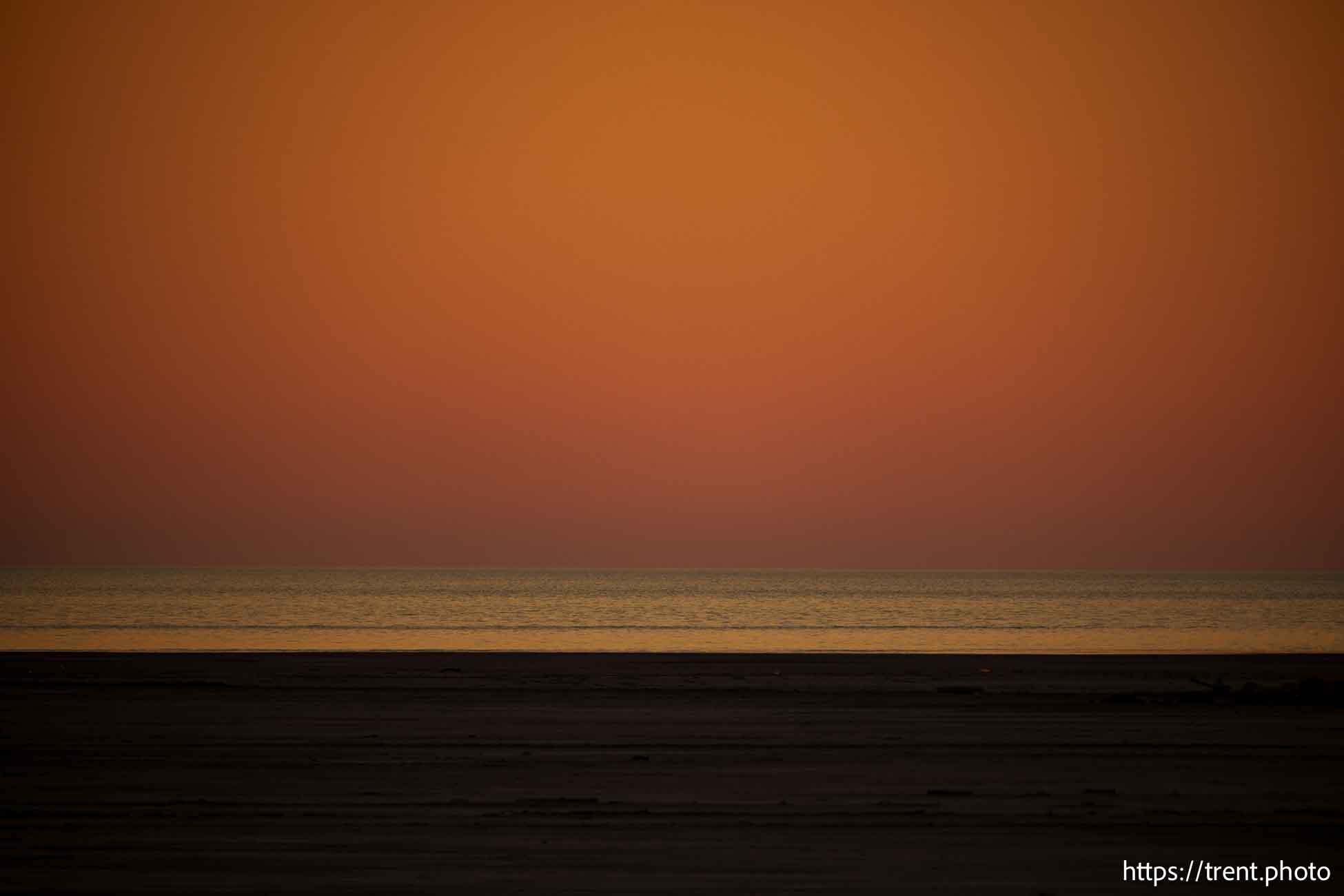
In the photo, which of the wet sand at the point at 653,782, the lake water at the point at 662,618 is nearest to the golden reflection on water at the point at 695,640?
the lake water at the point at 662,618

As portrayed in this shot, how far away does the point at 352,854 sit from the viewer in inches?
362

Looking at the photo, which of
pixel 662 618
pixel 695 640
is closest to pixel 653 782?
pixel 695 640

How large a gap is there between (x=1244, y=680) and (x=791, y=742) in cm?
913

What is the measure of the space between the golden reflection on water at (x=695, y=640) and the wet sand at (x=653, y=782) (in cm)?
1300

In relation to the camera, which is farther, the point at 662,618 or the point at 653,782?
the point at 662,618

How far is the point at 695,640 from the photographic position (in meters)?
39.6

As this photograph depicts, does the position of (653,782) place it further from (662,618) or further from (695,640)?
(662,618)

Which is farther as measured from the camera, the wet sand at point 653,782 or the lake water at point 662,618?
the lake water at point 662,618

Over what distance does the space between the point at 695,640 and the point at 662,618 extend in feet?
66.6

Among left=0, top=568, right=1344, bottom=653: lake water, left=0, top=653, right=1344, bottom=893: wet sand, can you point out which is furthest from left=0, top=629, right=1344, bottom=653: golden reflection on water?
left=0, top=653, right=1344, bottom=893: wet sand

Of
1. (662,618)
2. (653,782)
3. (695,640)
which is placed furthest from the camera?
(662,618)

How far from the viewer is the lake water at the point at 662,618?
3788 cm

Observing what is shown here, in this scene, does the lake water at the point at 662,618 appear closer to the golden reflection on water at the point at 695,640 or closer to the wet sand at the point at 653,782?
the golden reflection on water at the point at 695,640

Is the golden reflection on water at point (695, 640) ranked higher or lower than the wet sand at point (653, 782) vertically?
higher
